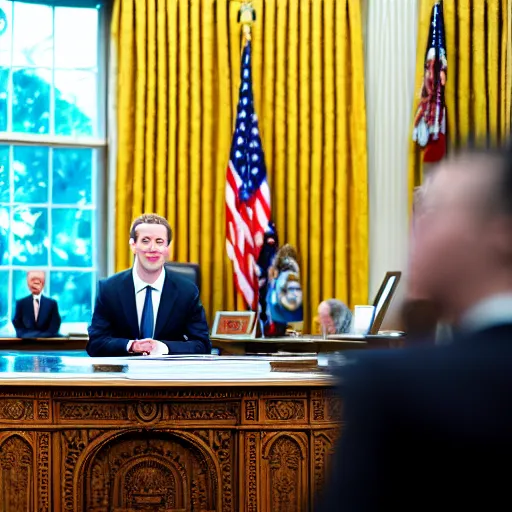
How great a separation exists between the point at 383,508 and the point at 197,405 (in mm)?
2318

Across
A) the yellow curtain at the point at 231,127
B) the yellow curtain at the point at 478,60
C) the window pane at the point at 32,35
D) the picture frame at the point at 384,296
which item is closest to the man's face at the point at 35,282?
the yellow curtain at the point at 231,127

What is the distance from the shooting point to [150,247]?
156 inches

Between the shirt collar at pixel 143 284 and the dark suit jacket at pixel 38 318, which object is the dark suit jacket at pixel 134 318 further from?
the dark suit jacket at pixel 38 318

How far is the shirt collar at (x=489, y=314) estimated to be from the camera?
0.79 metres

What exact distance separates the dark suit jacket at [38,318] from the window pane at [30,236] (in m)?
0.67

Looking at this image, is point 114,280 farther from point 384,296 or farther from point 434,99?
point 434,99

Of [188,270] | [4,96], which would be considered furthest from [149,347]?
[4,96]

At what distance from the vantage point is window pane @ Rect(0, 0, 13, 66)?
8.59 meters

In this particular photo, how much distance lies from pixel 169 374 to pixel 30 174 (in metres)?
6.12

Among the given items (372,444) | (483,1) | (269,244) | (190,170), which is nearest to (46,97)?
(190,170)

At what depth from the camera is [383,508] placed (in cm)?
76

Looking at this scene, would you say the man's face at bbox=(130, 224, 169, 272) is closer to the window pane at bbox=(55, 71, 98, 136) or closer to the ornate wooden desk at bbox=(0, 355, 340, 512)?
the ornate wooden desk at bbox=(0, 355, 340, 512)

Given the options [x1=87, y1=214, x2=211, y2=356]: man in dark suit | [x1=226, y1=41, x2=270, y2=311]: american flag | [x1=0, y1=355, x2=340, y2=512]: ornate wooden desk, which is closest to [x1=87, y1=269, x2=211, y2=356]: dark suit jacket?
[x1=87, y1=214, x2=211, y2=356]: man in dark suit

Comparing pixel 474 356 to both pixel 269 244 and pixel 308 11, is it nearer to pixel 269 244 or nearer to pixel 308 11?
pixel 269 244
